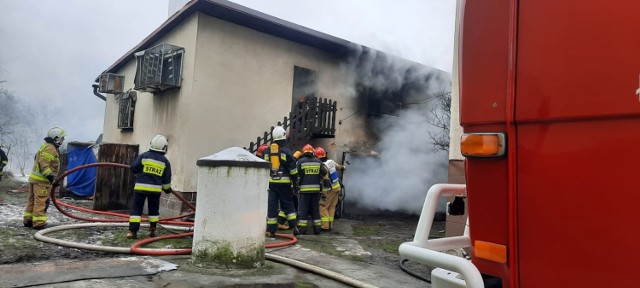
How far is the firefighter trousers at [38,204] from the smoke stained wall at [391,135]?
6.34 meters

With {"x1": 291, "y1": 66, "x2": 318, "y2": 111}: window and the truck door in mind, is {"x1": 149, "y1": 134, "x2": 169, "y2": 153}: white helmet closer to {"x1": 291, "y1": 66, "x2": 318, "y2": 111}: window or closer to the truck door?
{"x1": 291, "y1": 66, "x2": 318, "y2": 111}: window

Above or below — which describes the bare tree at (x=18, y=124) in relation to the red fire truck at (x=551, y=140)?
above

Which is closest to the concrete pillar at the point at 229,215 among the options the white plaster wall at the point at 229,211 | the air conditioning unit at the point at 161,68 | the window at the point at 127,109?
the white plaster wall at the point at 229,211

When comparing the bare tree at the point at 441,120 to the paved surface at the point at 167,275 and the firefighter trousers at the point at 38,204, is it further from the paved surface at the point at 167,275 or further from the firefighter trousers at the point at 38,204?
the firefighter trousers at the point at 38,204

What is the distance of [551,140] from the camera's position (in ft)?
5.01

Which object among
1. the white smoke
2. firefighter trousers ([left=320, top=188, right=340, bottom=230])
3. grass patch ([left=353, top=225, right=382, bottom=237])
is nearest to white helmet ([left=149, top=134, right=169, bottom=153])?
firefighter trousers ([left=320, top=188, right=340, bottom=230])

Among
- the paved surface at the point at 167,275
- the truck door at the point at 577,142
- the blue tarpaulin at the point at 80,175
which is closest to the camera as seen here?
the truck door at the point at 577,142

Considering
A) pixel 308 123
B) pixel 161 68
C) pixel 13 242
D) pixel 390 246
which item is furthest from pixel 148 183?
pixel 308 123

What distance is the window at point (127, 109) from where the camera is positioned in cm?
1204

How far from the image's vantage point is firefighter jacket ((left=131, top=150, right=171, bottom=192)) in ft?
20.5

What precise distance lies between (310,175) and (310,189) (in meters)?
0.25

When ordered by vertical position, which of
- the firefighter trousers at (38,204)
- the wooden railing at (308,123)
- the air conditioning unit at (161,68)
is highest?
the air conditioning unit at (161,68)

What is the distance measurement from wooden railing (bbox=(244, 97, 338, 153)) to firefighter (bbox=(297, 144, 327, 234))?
2046 mm

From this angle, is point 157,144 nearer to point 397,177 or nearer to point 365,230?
point 365,230
